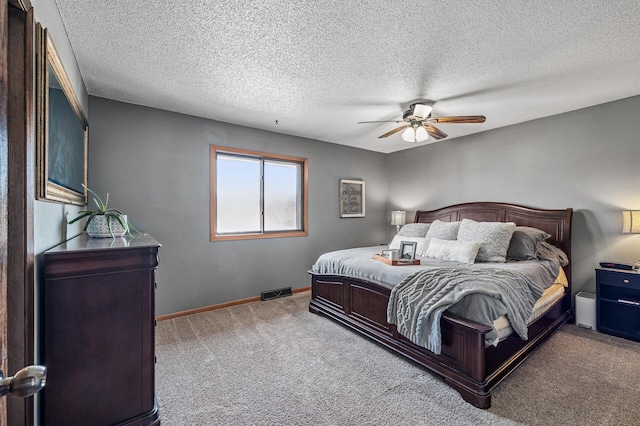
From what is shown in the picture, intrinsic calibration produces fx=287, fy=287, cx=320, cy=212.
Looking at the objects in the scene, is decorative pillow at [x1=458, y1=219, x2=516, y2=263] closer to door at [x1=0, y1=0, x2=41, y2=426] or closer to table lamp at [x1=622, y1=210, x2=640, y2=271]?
table lamp at [x1=622, y1=210, x2=640, y2=271]

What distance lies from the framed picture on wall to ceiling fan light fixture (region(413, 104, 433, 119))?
6.99 ft

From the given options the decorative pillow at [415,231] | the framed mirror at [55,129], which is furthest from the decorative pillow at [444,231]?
the framed mirror at [55,129]

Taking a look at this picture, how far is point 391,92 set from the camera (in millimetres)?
2986

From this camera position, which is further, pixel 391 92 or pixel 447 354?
pixel 391 92

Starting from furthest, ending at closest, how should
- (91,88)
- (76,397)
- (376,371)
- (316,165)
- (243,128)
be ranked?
(316,165) → (243,128) → (91,88) → (376,371) → (76,397)

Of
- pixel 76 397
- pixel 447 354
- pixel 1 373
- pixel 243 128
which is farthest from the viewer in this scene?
pixel 243 128

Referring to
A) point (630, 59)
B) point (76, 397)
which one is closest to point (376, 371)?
point (76, 397)

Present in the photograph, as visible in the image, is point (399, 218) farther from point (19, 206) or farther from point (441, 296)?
point (19, 206)

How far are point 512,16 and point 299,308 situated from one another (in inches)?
141

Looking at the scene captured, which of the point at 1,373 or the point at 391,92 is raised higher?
the point at 391,92

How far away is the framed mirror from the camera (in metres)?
1.40

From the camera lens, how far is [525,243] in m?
3.25

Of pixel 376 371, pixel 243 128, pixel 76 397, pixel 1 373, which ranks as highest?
pixel 243 128

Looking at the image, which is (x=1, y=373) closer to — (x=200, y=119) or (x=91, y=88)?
(x=91, y=88)
